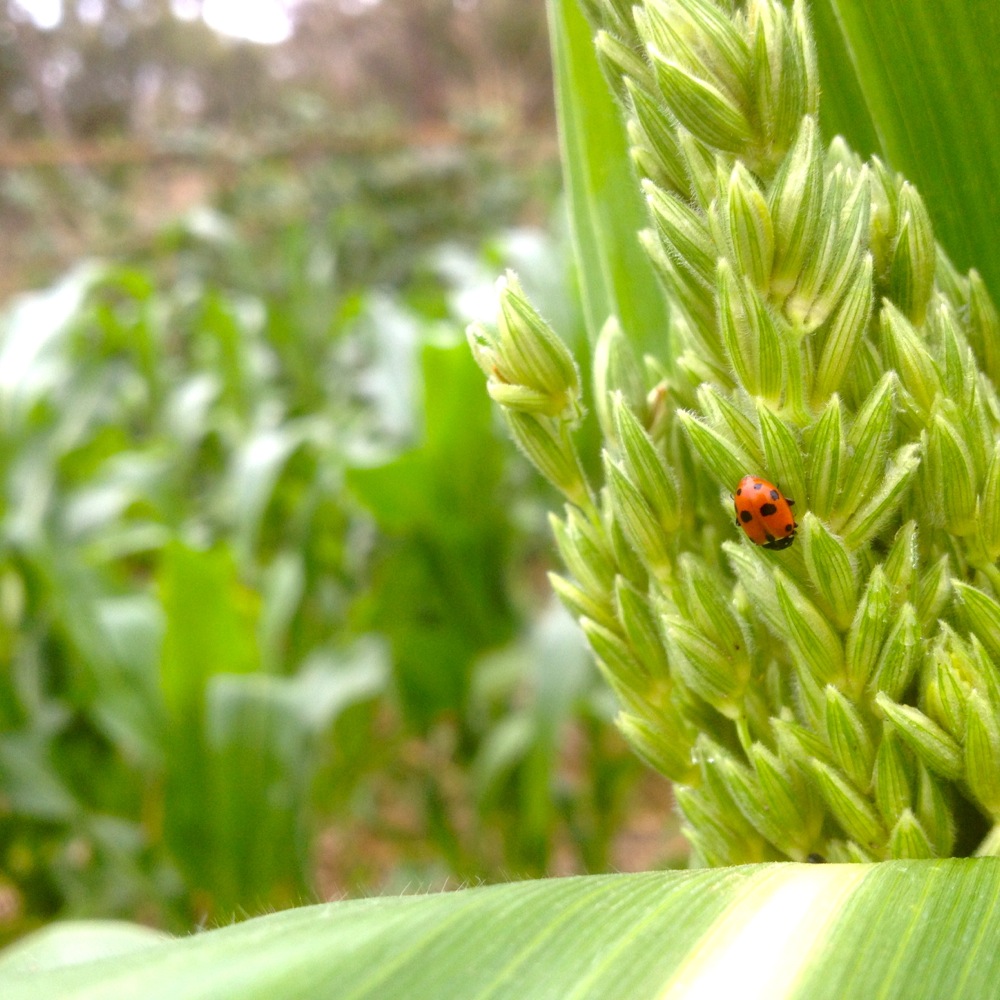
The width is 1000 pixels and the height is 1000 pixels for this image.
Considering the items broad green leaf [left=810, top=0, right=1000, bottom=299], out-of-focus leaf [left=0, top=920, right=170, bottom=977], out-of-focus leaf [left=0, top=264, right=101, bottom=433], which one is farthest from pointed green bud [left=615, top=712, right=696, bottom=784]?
out-of-focus leaf [left=0, top=264, right=101, bottom=433]

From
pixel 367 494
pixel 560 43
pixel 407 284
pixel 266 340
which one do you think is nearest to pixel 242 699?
pixel 367 494

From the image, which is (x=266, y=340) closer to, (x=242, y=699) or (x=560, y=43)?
(x=242, y=699)

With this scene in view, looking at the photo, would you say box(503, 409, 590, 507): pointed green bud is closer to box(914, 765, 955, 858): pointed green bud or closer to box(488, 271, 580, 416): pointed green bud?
box(488, 271, 580, 416): pointed green bud

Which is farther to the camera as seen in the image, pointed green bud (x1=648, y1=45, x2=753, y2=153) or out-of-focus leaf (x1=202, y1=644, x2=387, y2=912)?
out-of-focus leaf (x1=202, y1=644, x2=387, y2=912)

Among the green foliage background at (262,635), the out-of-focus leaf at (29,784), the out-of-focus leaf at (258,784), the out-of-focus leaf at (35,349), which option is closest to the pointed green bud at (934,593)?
the green foliage background at (262,635)

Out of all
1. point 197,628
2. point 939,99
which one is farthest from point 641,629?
point 197,628

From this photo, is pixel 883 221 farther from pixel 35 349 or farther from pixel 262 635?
pixel 35 349
